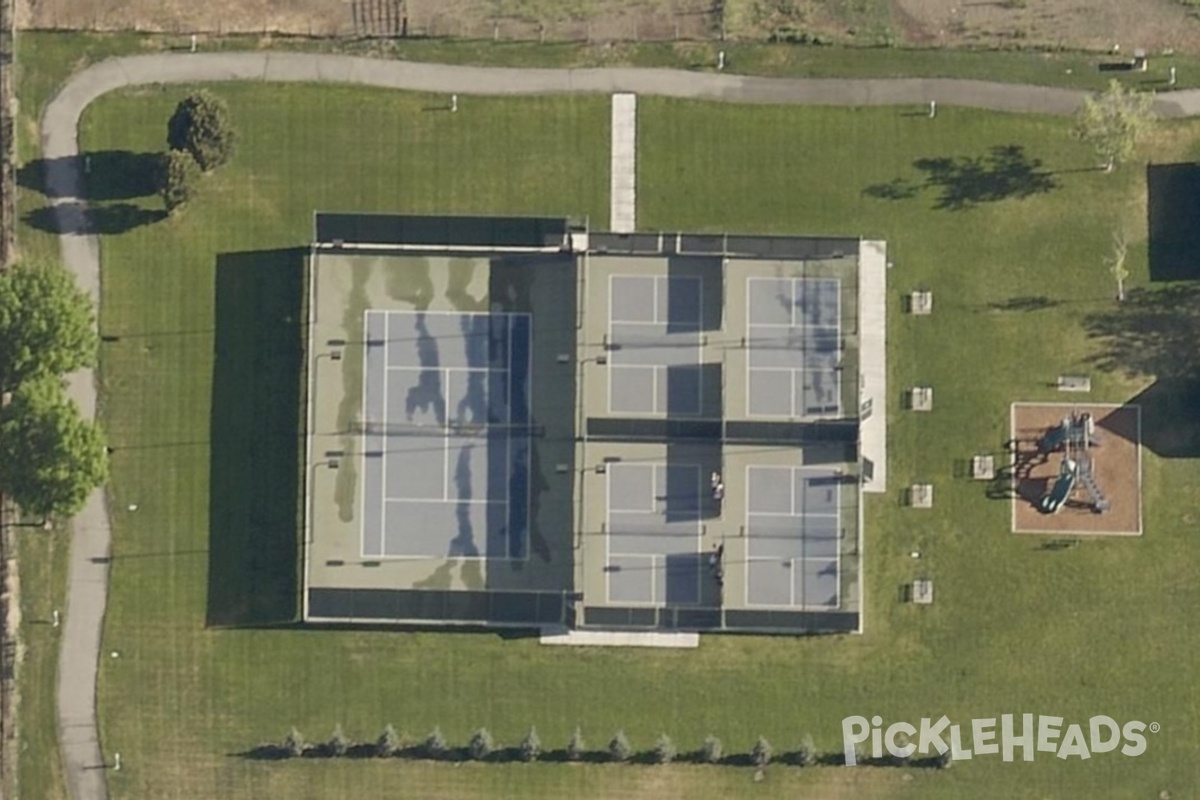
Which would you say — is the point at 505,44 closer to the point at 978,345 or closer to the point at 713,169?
the point at 713,169

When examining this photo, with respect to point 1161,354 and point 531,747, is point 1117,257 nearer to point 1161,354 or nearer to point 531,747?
point 1161,354

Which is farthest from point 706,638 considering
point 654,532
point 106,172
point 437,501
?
point 106,172

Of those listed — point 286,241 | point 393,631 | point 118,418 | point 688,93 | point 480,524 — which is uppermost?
point 688,93

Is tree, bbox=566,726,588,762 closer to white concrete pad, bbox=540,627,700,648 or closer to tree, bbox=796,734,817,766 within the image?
white concrete pad, bbox=540,627,700,648

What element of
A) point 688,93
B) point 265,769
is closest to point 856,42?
point 688,93

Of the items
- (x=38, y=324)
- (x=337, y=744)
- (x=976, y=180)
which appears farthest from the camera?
(x=976, y=180)

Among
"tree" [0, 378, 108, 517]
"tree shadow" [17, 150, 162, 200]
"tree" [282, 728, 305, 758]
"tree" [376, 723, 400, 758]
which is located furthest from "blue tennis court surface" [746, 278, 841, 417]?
"tree" [0, 378, 108, 517]
